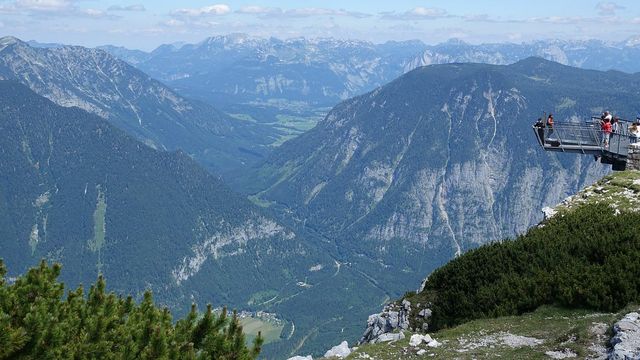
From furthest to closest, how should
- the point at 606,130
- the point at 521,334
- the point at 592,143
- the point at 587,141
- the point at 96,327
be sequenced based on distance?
the point at 587,141
the point at 592,143
the point at 606,130
the point at 521,334
the point at 96,327

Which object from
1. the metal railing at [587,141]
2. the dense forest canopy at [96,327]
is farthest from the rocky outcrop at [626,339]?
the metal railing at [587,141]

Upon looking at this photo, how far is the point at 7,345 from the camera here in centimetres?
1942

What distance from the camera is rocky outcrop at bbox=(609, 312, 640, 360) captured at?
2333 centimetres

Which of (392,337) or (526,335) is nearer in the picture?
(526,335)

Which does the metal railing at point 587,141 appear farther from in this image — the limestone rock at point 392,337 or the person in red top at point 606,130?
the limestone rock at point 392,337

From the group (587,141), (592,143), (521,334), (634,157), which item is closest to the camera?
(521,334)

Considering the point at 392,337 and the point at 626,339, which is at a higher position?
the point at 626,339

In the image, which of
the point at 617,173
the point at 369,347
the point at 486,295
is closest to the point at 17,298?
the point at 369,347

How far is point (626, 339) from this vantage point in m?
24.4

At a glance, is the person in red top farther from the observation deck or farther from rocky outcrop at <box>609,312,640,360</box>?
rocky outcrop at <box>609,312,640,360</box>

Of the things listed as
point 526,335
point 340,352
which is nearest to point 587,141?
point 526,335

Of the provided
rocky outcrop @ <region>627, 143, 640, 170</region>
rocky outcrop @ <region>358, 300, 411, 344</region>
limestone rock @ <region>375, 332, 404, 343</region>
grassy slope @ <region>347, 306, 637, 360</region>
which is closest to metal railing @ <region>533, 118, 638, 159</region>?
rocky outcrop @ <region>627, 143, 640, 170</region>

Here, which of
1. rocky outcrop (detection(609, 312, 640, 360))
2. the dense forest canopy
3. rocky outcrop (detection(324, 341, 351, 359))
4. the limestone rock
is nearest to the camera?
the dense forest canopy

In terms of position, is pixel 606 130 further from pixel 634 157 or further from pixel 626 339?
pixel 626 339
